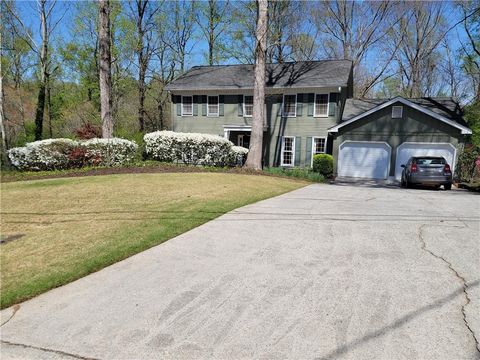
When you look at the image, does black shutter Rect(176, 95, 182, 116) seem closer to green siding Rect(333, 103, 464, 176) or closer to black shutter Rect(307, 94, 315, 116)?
black shutter Rect(307, 94, 315, 116)

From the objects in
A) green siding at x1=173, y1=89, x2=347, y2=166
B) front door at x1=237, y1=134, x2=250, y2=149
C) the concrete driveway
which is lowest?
the concrete driveway

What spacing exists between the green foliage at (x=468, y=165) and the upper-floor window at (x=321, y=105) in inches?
311

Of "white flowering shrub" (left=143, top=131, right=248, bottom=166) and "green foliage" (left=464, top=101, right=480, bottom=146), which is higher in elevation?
"green foliage" (left=464, top=101, right=480, bottom=146)

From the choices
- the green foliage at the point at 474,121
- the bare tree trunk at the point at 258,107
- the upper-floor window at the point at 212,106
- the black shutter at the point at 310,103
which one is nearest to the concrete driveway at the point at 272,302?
the bare tree trunk at the point at 258,107

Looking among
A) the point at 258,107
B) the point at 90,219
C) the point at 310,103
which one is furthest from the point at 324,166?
the point at 90,219

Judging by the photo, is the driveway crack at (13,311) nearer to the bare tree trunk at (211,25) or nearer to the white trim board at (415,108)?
the white trim board at (415,108)

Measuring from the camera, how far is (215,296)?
3.41 metres

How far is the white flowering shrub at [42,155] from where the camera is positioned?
13.6 meters

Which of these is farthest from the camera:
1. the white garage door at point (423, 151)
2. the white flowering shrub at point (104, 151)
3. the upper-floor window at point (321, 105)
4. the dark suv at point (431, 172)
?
the upper-floor window at point (321, 105)

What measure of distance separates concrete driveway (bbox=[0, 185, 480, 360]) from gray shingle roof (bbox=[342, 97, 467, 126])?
15.8 m

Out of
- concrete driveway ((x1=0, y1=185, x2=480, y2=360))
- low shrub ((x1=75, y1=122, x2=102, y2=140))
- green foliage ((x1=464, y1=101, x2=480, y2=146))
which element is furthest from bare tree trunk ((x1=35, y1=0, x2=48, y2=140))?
green foliage ((x1=464, y1=101, x2=480, y2=146))

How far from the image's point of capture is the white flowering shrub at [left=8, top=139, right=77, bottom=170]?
44.6 feet

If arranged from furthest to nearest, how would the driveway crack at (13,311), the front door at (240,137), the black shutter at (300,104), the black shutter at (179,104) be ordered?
the front door at (240,137) → the black shutter at (179,104) → the black shutter at (300,104) → the driveway crack at (13,311)

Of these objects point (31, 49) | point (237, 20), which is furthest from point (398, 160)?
point (31, 49)
